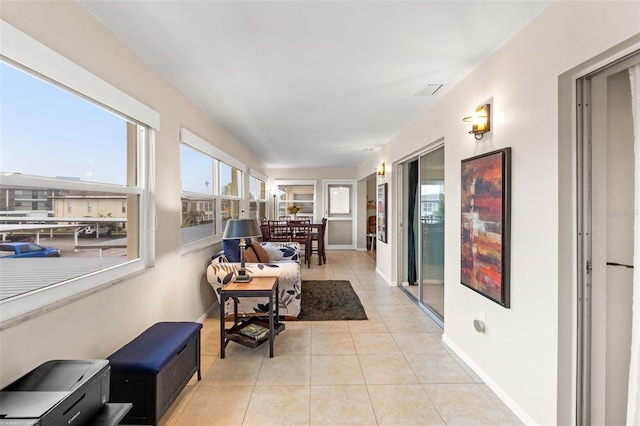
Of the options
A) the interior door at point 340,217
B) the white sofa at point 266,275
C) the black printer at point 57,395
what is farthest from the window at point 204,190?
the interior door at point 340,217

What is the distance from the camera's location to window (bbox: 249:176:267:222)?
675cm

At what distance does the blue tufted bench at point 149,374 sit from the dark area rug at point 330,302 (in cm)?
183

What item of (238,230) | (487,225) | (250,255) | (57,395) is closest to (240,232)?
(238,230)

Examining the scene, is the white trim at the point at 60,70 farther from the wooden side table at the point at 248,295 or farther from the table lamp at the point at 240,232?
the wooden side table at the point at 248,295

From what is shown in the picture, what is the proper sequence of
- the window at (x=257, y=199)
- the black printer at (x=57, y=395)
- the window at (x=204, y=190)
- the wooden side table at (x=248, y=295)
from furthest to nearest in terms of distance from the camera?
the window at (x=257, y=199), the window at (x=204, y=190), the wooden side table at (x=248, y=295), the black printer at (x=57, y=395)

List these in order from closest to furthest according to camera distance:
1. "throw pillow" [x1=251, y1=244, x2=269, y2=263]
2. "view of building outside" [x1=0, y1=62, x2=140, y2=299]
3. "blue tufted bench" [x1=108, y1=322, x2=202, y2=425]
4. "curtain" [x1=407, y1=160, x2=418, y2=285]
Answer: "view of building outside" [x1=0, y1=62, x2=140, y2=299]
"blue tufted bench" [x1=108, y1=322, x2=202, y2=425]
"throw pillow" [x1=251, y1=244, x2=269, y2=263]
"curtain" [x1=407, y1=160, x2=418, y2=285]

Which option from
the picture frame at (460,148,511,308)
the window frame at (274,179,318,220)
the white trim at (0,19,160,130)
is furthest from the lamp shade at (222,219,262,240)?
the window frame at (274,179,318,220)

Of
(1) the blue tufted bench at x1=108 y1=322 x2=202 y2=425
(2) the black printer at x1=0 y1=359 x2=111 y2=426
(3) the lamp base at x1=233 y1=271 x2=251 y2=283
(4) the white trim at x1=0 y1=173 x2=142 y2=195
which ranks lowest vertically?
(1) the blue tufted bench at x1=108 y1=322 x2=202 y2=425

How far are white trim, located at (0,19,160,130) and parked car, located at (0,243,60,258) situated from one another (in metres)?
0.85

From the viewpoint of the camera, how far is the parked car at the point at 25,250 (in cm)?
145

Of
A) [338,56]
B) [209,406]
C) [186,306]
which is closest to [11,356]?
[209,406]

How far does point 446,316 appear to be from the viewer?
9.97ft

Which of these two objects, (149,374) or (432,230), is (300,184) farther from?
(149,374)

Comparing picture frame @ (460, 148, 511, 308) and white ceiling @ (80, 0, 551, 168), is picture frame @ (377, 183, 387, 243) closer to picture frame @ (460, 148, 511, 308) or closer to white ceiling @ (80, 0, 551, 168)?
white ceiling @ (80, 0, 551, 168)
